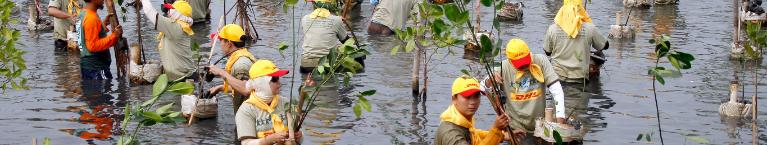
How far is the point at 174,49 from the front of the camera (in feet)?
49.2

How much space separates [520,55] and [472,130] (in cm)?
294

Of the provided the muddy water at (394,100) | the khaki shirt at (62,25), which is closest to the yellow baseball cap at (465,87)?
the muddy water at (394,100)

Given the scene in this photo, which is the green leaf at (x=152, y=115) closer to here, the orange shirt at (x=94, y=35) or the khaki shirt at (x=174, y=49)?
the khaki shirt at (x=174, y=49)

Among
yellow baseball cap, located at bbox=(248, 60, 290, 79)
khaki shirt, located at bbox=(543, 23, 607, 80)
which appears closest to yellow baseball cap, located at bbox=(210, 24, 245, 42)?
yellow baseball cap, located at bbox=(248, 60, 290, 79)

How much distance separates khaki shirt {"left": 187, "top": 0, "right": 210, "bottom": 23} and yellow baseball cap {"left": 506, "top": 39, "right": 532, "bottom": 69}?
33.4 feet

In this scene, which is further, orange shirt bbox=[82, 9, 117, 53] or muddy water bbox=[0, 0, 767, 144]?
orange shirt bbox=[82, 9, 117, 53]

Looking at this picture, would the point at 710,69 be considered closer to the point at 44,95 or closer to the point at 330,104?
the point at 330,104

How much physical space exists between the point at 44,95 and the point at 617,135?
21.4 ft

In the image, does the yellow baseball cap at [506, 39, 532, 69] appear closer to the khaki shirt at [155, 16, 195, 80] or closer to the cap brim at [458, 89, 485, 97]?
the cap brim at [458, 89, 485, 97]

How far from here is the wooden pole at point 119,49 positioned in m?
15.8

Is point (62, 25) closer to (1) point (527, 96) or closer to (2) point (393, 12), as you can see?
(2) point (393, 12)

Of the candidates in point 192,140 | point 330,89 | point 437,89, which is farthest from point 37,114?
point 437,89

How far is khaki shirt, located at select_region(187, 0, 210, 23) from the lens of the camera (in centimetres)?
2178

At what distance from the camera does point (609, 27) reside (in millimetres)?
21625
